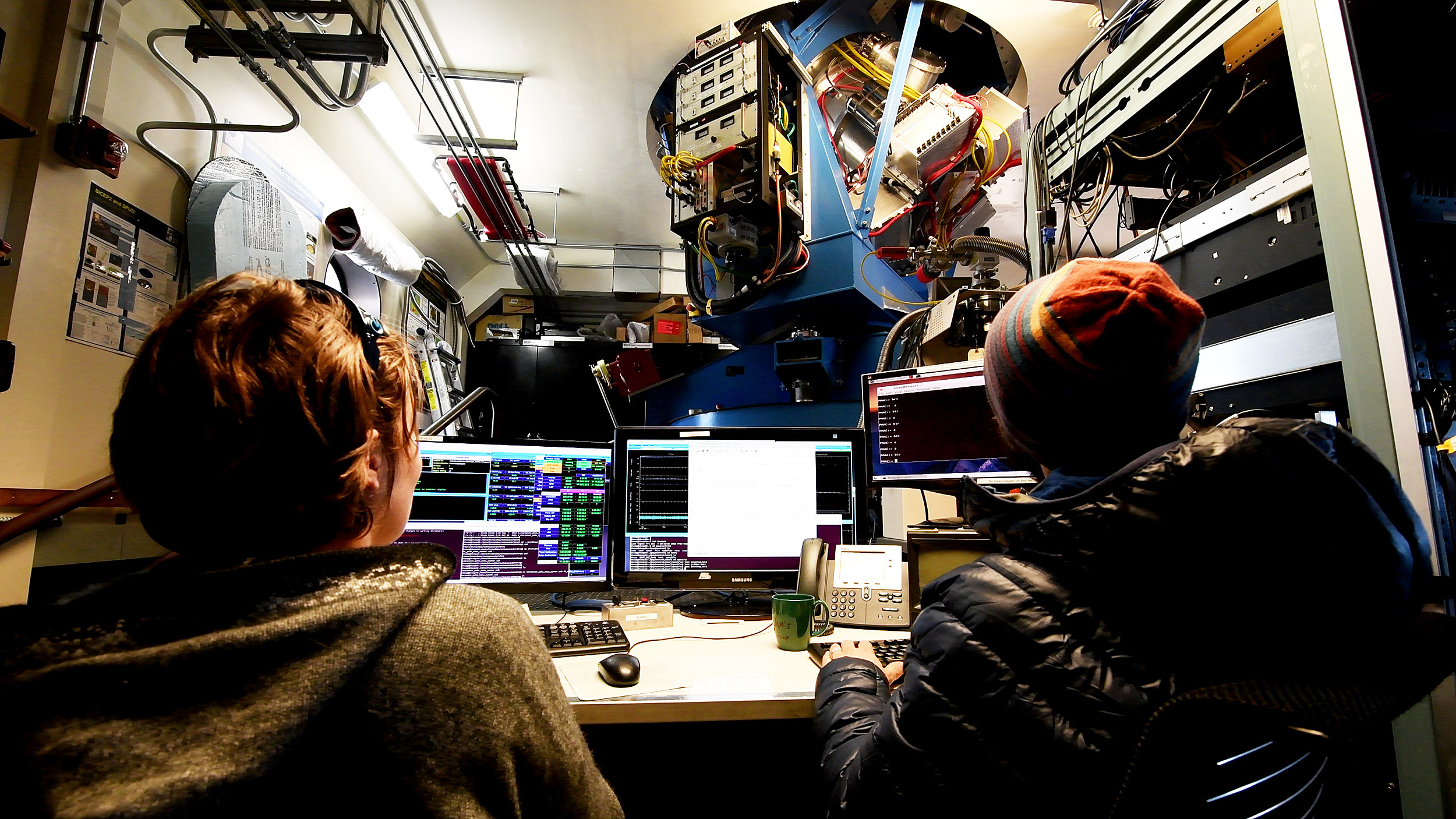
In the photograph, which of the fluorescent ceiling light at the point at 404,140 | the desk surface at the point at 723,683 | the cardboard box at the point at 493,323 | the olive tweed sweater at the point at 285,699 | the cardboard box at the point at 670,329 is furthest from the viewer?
the cardboard box at the point at 493,323

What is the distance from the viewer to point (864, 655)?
1044 mm

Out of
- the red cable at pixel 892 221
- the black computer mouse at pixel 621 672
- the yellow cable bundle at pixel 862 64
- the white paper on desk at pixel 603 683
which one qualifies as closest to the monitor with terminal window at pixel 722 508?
the white paper on desk at pixel 603 683

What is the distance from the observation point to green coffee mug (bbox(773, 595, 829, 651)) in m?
1.21

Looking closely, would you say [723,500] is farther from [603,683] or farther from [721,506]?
[603,683]

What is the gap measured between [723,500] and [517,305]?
16.1 feet

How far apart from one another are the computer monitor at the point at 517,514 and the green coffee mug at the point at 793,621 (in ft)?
1.62

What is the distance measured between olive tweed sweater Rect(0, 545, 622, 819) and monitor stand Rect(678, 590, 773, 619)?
3.21 feet

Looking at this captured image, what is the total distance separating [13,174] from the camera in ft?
5.75

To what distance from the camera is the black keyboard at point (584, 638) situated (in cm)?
116

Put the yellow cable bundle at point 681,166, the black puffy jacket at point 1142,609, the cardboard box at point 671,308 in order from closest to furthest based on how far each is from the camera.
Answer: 1. the black puffy jacket at point 1142,609
2. the yellow cable bundle at point 681,166
3. the cardboard box at point 671,308

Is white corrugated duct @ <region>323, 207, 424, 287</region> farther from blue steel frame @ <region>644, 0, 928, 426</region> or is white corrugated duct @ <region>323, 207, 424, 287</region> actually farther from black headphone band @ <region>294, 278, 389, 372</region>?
black headphone band @ <region>294, 278, 389, 372</region>

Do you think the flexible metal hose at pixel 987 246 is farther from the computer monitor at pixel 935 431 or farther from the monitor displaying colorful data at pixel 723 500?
the monitor displaying colorful data at pixel 723 500

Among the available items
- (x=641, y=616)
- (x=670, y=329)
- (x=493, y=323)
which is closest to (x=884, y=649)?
(x=641, y=616)

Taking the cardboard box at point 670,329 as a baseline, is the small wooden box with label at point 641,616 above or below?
below
